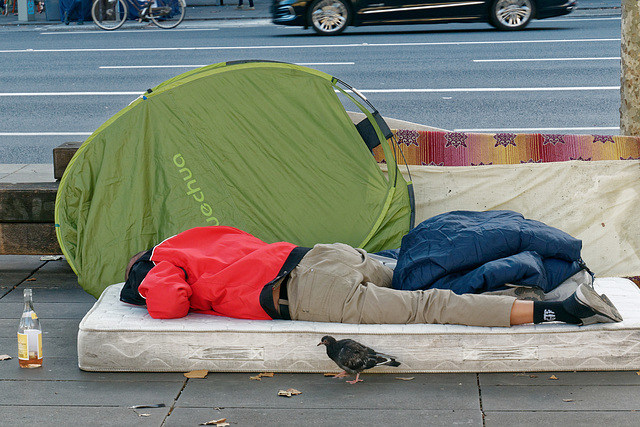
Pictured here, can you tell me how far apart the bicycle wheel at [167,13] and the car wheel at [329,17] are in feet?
12.9

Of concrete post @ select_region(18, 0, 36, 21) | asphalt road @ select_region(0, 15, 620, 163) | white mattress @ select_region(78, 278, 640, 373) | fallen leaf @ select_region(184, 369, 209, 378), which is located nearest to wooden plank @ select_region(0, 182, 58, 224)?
white mattress @ select_region(78, 278, 640, 373)

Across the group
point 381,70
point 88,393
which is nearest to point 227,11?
point 381,70

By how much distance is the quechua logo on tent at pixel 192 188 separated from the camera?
14.6 ft

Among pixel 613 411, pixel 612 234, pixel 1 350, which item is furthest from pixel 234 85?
pixel 613 411

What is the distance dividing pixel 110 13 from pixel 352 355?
15575mm

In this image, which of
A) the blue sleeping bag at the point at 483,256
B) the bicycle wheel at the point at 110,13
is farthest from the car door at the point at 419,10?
the blue sleeping bag at the point at 483,256

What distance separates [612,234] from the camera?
177 inches

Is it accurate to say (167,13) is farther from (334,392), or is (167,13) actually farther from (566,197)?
(334,392)

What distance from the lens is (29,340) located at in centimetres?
348

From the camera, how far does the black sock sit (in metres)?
3.39

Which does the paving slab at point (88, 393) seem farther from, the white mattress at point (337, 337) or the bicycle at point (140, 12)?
the bicycle at point (140, 12)

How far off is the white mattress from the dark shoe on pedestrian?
0.12ft

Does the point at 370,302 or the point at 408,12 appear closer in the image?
the point at 370,302

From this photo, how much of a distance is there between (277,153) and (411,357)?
160 cm
